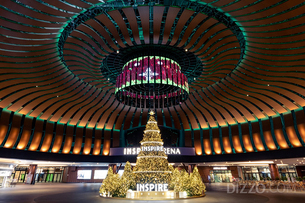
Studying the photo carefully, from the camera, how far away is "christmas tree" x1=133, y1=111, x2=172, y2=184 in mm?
10867

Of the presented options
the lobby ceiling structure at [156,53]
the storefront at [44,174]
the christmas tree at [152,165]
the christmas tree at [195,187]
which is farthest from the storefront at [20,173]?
the christmas tree at [195,187]

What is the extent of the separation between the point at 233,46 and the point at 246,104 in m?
11.0

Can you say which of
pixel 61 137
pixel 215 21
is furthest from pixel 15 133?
pixel 215 21

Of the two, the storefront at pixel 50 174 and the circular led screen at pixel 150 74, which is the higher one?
the circular led screen at pixel 150 74

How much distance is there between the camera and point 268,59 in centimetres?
1379

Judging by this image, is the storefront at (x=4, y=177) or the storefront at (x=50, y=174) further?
the storefront at (x=50, y=174)

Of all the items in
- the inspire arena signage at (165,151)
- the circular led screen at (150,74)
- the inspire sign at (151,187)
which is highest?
the circular led screen at (150,74)

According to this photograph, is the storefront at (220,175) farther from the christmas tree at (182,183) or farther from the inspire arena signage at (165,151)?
the christmas tree at (182,183)

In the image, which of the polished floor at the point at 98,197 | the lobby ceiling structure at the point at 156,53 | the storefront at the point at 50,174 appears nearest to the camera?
the polished floor at the point at 98,197

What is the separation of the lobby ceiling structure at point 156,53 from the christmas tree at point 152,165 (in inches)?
282

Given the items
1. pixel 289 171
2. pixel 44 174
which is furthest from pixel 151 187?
pixel 44 174

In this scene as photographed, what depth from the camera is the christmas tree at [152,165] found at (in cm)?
1087

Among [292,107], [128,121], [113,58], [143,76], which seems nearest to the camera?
[143,76]

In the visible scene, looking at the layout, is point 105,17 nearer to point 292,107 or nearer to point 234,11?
point 234,11
